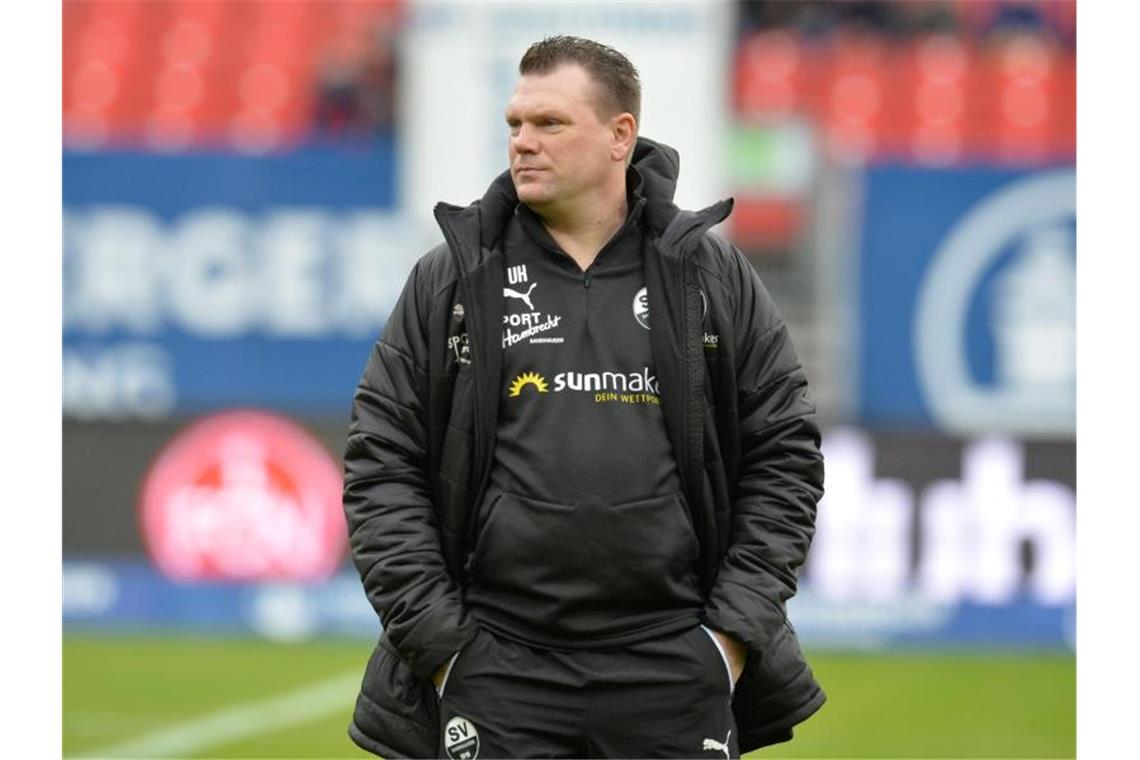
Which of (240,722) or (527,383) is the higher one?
(527,383)

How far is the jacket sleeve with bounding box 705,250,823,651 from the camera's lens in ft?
13.6

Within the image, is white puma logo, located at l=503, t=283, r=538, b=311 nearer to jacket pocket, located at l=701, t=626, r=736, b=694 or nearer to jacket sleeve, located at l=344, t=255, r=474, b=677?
jacket sleeve, located at l=344, t=255, r=474, b=677

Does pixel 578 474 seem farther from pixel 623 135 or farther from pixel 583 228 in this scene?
pixel 623 135

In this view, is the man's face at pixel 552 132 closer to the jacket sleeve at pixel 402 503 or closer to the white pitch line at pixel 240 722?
the jacket sleeve at pixel 402 503

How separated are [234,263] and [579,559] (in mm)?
8539

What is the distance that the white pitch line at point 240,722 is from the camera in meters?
8.77

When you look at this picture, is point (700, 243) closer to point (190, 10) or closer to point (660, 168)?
point (660, 168)

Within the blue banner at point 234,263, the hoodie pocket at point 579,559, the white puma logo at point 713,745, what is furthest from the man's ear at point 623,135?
the blue banner at point 234,263

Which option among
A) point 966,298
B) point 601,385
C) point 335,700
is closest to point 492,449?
point 601,385

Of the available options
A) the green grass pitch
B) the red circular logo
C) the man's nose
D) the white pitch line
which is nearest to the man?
the man's nose

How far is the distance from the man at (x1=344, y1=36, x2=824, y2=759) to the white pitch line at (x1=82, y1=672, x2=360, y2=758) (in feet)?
15.9

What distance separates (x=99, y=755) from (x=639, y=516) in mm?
5196

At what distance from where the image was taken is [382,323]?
12.2 meters

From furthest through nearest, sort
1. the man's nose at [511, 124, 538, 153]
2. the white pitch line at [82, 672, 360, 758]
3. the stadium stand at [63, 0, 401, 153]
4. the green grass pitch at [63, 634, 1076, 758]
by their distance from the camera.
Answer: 1. the stadium stand at [63, 0, 401, 153]
2. the green grass pitch at [63, 634, 1076, 758]
3. the white pitch line at [82, 672, 360, 758]
4. the man's nose at [511, 124, 538, 153]
